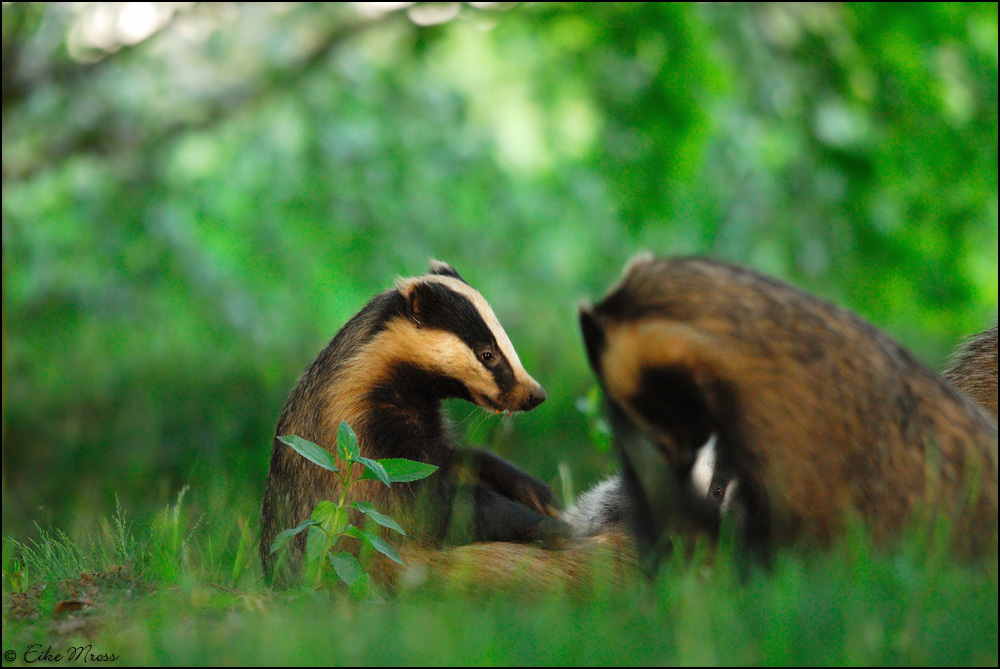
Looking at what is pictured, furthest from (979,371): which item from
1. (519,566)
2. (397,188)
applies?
(397,188)

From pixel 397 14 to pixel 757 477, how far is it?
4559 millimetres

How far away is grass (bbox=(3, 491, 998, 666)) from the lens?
1937 mm

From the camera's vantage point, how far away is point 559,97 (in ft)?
23.1

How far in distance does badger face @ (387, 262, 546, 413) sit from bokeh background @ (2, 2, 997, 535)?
78 centimetres

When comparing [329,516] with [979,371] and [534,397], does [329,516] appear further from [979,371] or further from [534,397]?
[979,371]

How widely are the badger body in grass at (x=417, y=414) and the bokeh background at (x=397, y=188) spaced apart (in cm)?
80

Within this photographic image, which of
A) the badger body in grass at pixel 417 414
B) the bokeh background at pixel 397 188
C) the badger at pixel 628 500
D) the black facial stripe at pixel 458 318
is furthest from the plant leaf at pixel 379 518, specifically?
the bokeh background at pixel 397 188

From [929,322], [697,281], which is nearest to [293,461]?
[697,281]

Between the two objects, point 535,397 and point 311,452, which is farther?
point 535,397

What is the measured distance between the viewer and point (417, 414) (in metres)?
3.61

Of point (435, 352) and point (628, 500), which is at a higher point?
point (435, 352)

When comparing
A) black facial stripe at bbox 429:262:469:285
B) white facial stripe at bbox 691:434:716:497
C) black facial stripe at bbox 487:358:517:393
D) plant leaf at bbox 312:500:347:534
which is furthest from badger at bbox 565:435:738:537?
black facial stripe at bbox 429:262:469:285

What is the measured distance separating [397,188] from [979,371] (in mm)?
4418

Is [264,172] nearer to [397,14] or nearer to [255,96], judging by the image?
[255,96]
